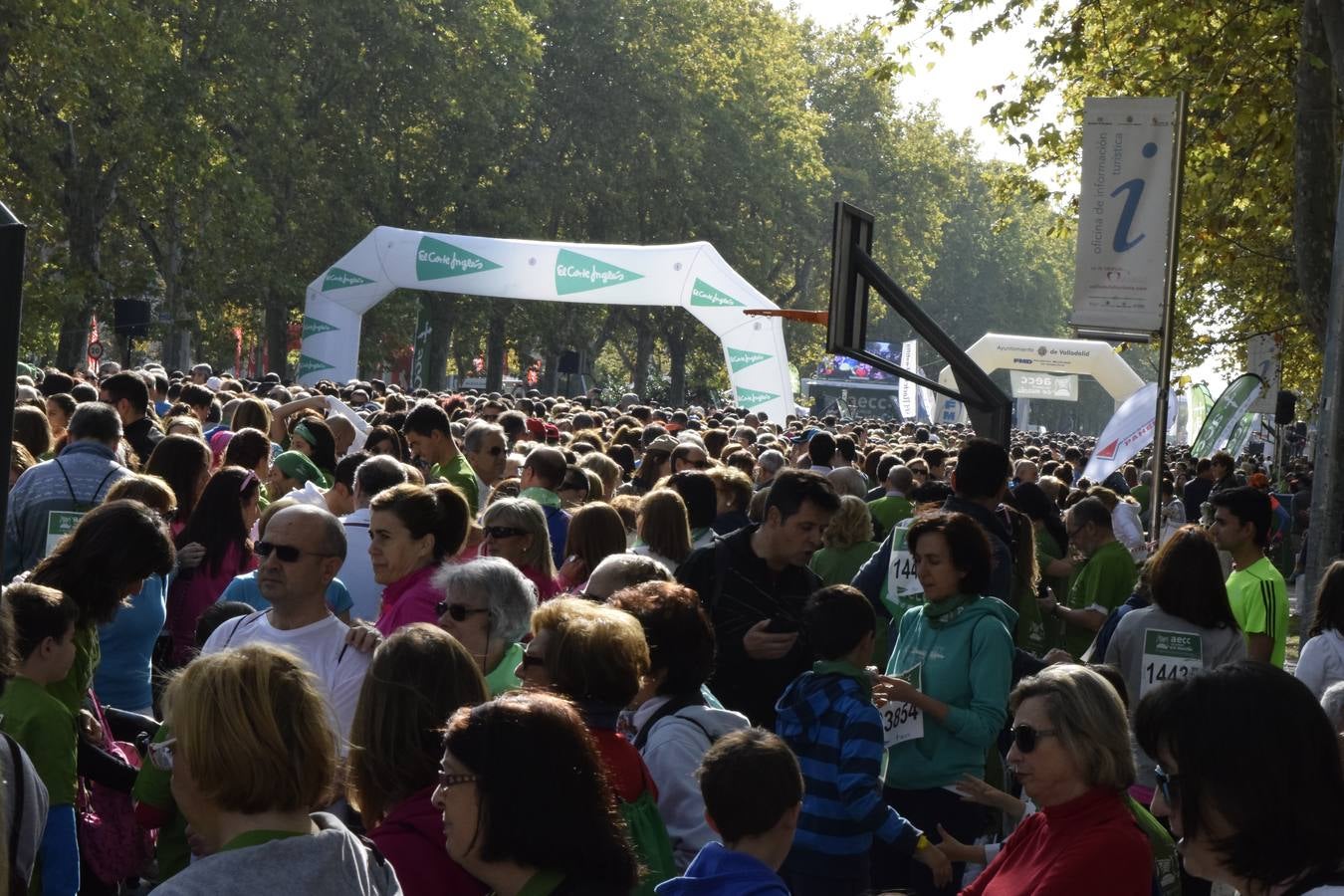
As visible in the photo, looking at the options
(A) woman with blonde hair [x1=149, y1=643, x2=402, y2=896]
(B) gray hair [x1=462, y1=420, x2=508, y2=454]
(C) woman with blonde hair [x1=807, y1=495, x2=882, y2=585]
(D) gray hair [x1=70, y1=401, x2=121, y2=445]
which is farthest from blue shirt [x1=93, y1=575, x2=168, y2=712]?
(B) gray hair [x1=462, y1=420, x2=508, y2=454]

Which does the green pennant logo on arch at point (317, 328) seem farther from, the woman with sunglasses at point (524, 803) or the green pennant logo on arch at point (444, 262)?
the woman with sunglasses at point (524, 803)

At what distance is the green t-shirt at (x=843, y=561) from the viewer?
27.4ft

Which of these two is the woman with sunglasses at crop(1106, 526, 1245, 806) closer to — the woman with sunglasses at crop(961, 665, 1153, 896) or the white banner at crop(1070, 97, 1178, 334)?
the woman with sunglasses at crop(961, 665, 1153, 896)

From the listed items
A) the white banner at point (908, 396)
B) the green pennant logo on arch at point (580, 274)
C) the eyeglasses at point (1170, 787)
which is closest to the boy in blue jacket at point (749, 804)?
the eyeglasses at point (1170, 787)

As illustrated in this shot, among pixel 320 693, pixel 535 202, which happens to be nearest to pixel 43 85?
pixel 535 202

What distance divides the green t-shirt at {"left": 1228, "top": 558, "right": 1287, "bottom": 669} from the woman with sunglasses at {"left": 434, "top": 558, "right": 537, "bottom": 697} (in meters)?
3.67

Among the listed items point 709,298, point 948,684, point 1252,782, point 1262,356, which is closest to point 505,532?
point 948,684

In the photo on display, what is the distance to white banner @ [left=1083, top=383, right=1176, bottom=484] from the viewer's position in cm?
1620

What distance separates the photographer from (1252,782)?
2.64 metres

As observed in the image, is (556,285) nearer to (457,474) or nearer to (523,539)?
(457,474)

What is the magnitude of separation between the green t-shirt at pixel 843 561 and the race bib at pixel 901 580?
1.24 metres

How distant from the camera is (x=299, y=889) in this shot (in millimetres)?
2775

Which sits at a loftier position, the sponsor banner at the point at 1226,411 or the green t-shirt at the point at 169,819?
the sponsor banner at the point at 1226,411

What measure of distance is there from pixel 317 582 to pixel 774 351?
22.8 meters
